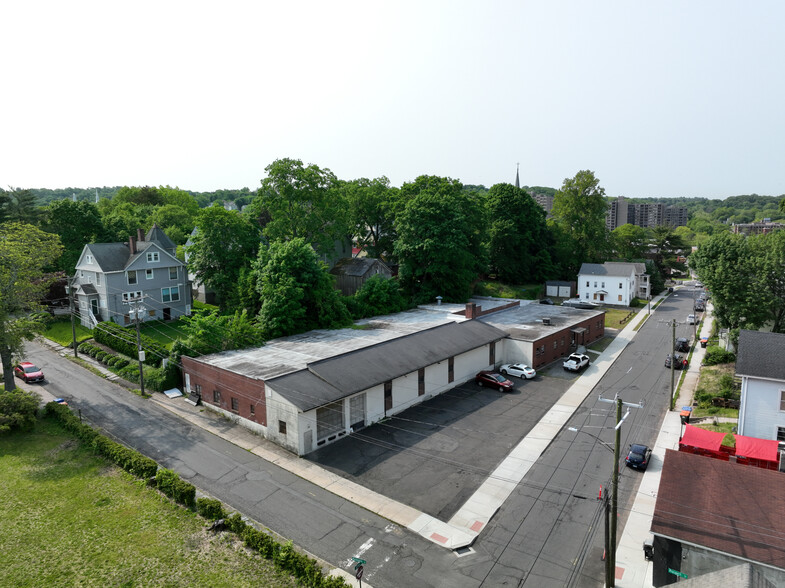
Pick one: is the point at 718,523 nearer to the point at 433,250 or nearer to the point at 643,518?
the point at 643,518

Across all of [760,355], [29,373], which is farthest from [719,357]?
[29,373]

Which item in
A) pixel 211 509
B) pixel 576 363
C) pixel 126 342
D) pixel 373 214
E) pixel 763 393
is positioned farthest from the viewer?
pixel 373 214

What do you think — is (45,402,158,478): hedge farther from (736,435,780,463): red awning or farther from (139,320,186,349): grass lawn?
(736,435,780,463): red awning

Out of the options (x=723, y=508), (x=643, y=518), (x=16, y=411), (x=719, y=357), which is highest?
(x=723, y=508)

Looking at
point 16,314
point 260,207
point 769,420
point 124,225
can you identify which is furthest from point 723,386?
point 124,225

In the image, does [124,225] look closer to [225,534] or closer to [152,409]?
[152,409]

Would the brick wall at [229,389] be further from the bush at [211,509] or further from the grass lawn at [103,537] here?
the bush at [211,509]

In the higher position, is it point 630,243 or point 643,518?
point 630,243

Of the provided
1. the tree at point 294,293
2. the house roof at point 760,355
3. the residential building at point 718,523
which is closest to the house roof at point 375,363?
the tree at point 294,293
